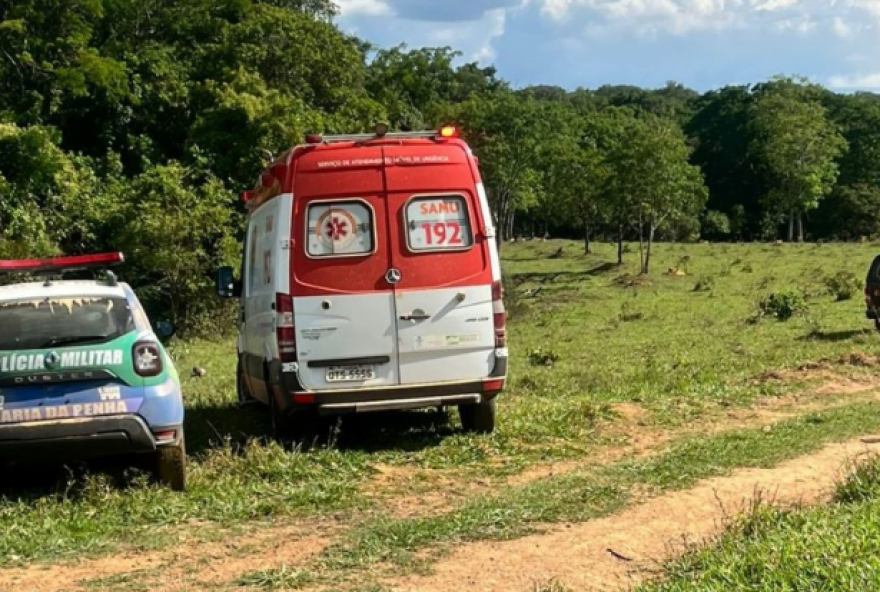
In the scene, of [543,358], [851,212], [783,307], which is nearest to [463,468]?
[543,358]

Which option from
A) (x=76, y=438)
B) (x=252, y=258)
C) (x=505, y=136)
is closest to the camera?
(x=76, y=438)

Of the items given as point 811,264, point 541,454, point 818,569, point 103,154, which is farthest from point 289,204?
point 811,264

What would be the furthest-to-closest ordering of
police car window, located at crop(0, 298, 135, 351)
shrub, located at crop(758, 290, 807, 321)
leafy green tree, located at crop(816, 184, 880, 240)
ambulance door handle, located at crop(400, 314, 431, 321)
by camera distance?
leafy green tree, located at crop(816, 184, 880, 240), shrub, located at crop(758, 290, 807, 321), ambulance door handle, located at crop(400, 314, 431, 321), police car window, located at crop(0, 298, 135, 351)

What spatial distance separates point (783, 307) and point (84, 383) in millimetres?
18260

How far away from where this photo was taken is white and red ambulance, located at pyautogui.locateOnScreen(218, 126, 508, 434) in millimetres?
8172

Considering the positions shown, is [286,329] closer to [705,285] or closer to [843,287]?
[843,287]

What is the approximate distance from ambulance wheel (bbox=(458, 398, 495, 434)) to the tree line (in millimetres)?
15371

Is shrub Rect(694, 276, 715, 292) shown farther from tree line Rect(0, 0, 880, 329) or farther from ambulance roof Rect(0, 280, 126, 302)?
ambulance roof Rect(0, 280, 126, 302)

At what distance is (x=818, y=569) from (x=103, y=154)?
2841cm

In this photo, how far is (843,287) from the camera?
84.2ft

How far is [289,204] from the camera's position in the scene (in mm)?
8242

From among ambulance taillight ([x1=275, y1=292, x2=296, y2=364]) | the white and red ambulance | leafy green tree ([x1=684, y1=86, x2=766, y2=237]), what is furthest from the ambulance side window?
leafy green tree ([x1=684, y1=86, x2=766, y2=237])

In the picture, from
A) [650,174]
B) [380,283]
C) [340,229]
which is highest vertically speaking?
[650,174]

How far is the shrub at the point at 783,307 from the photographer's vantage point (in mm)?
21750
